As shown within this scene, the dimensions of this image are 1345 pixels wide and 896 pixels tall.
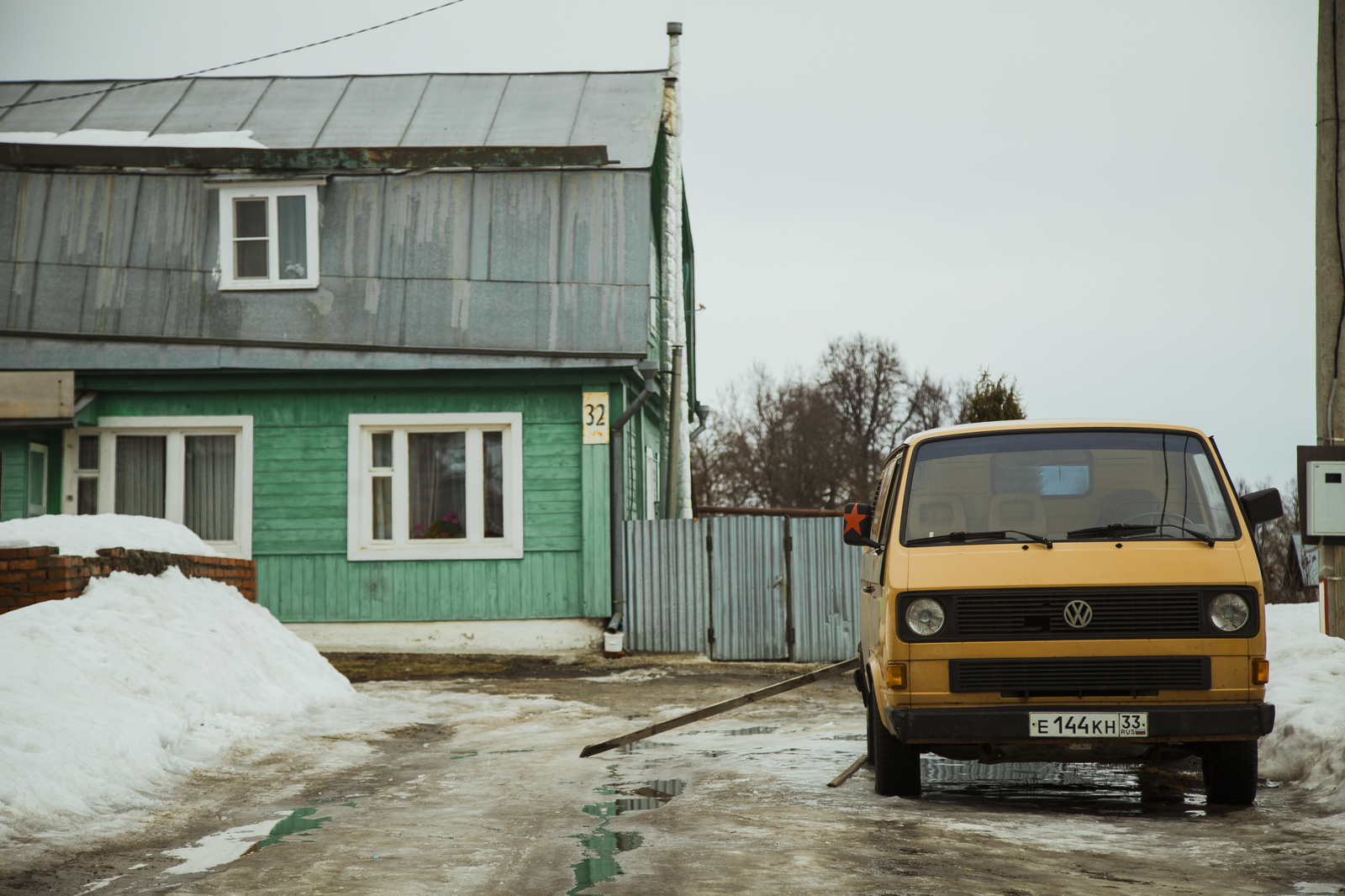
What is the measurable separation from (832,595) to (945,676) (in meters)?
10.2

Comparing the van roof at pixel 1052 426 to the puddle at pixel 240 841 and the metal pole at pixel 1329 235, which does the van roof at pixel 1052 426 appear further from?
the puddle at pixel 240 841

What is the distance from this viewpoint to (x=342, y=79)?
68.1 feet

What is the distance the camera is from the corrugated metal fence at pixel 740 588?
655 inches

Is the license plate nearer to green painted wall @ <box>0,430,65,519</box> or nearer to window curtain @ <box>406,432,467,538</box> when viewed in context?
window curtain @ <box>406,432,467,538</box>

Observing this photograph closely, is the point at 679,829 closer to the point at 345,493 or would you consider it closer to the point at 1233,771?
the point at 1233,771

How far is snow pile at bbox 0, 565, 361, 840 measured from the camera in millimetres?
6723

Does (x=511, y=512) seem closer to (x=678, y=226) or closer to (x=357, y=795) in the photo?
(x=678, y=226)

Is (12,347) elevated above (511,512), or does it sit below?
above

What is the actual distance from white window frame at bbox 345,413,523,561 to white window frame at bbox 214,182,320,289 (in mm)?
2101

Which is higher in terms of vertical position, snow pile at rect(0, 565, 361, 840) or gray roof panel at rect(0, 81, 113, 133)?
gray roof panel at rect(0, 81, 113, 133)

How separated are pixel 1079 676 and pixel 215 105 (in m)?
17.4

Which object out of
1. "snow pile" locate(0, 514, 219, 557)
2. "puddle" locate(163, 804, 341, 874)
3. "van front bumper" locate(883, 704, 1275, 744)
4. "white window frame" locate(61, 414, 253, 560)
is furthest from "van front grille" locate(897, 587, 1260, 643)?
"white window frame" locate(61, 414, 253, 560)

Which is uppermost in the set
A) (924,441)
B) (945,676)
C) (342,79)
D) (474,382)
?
(342,79)

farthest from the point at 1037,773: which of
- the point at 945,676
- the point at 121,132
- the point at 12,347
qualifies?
the point at 121,132
